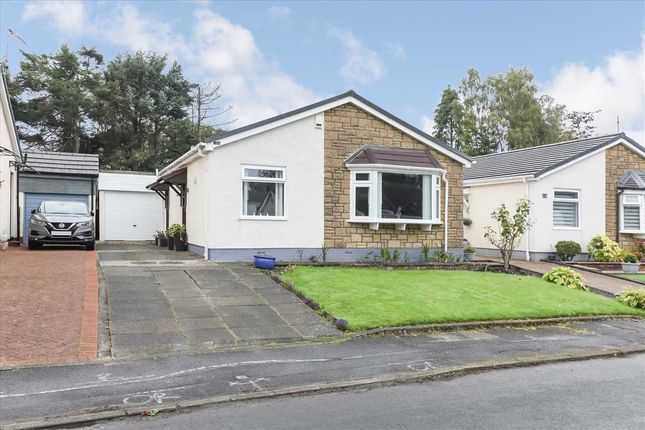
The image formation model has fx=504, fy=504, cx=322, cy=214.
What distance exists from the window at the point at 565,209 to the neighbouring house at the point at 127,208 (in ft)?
59.5

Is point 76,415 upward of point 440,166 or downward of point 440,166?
downward

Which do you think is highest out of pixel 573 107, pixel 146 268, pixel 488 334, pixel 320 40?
pixel 573 107

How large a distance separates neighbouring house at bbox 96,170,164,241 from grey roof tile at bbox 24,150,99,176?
8.00 ft

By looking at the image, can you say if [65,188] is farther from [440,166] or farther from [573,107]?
[573,107]

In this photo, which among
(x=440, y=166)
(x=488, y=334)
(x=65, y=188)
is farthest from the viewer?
(x=65, y=188)

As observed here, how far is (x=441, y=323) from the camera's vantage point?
9102mm

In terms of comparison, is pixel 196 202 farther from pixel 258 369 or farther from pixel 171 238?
pixel 258 369

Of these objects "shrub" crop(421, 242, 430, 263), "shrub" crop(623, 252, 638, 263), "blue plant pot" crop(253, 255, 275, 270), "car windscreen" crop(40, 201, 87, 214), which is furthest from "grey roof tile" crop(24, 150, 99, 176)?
"shrub" crop(623, 252, 638, 263)

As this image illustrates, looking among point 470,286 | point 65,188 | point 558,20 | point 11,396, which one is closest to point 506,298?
point 470,286

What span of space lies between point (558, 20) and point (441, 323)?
42.2 ft

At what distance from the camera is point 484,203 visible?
21.5 metres

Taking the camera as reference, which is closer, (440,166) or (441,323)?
(441,323)

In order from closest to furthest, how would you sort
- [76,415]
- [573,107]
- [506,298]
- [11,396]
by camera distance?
[76,415], [11,396], [506,298], [573,107]

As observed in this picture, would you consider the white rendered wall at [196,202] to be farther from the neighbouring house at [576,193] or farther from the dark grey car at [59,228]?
the neighbouring house at [576,193]
